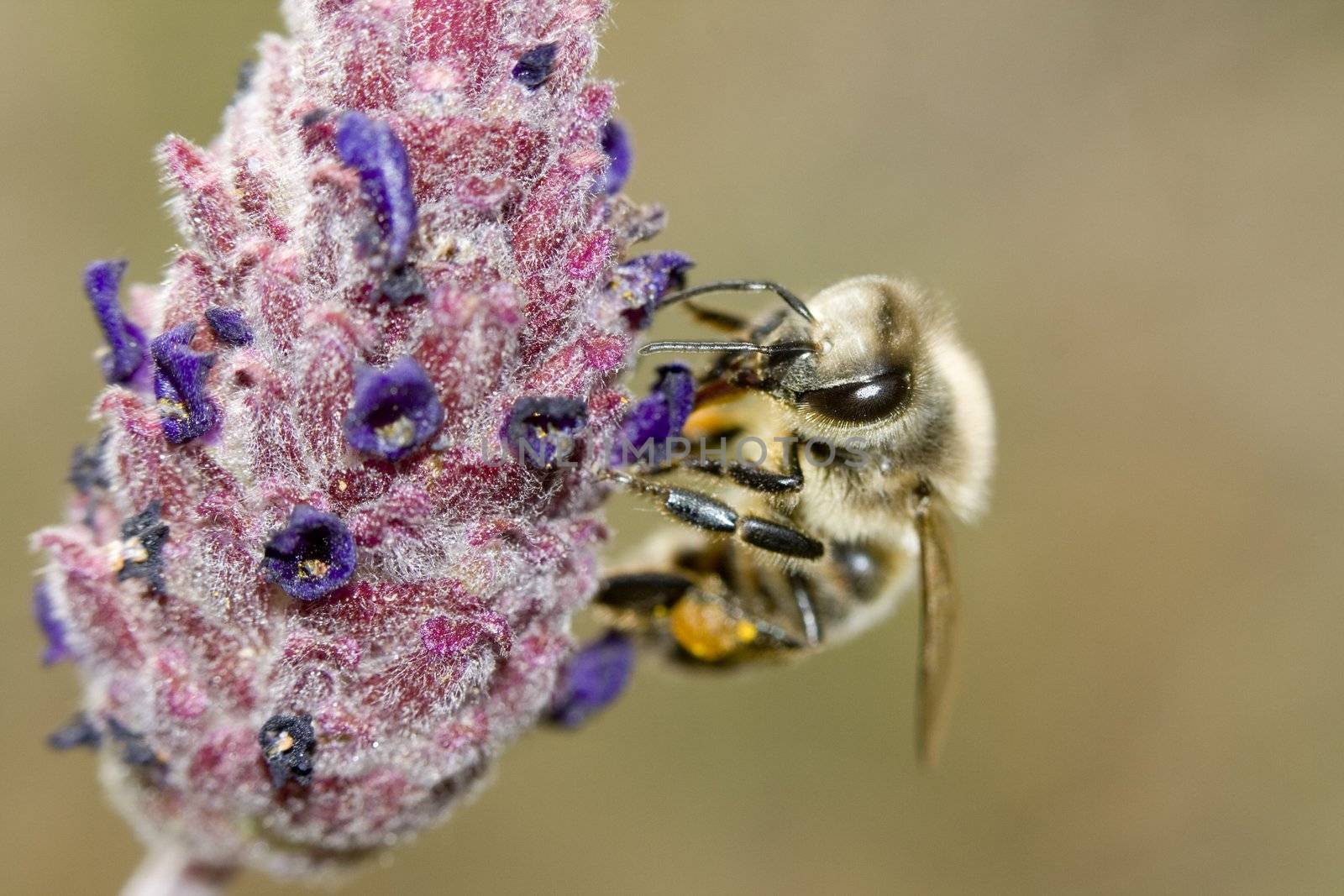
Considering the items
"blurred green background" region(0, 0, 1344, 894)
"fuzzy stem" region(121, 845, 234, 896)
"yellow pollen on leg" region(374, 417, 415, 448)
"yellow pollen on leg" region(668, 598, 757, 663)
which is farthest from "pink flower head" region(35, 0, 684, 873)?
"blurred green background" region(0, 0, 1344, 894)

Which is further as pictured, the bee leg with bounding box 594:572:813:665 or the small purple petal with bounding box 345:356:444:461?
the bee leg with bounding box 594:572:813:665

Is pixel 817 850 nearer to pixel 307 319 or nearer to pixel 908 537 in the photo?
pixel 908 537

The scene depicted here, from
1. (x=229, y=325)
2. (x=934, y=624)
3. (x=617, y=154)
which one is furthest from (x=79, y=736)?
(x=934, y=624)

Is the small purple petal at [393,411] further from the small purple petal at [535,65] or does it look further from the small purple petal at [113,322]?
the small purple petal at [113,322]

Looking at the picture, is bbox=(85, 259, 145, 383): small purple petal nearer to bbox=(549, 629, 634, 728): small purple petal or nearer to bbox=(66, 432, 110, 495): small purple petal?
bbox=(66, 432, 110, 495): small purple petal

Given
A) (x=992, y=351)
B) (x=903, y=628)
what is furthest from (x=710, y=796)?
(x=992, y=351)

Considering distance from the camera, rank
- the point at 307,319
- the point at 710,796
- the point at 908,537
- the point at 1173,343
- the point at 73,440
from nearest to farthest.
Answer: the point at 307,319 < the point at 908,537 < the point at 73,440 < the point at 710,796 < the point at 1173,343

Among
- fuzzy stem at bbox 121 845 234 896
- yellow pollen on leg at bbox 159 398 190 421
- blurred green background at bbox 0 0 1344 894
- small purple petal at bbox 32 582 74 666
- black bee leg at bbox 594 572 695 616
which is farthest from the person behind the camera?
blurred green background at bbox 0 0 1344 894
